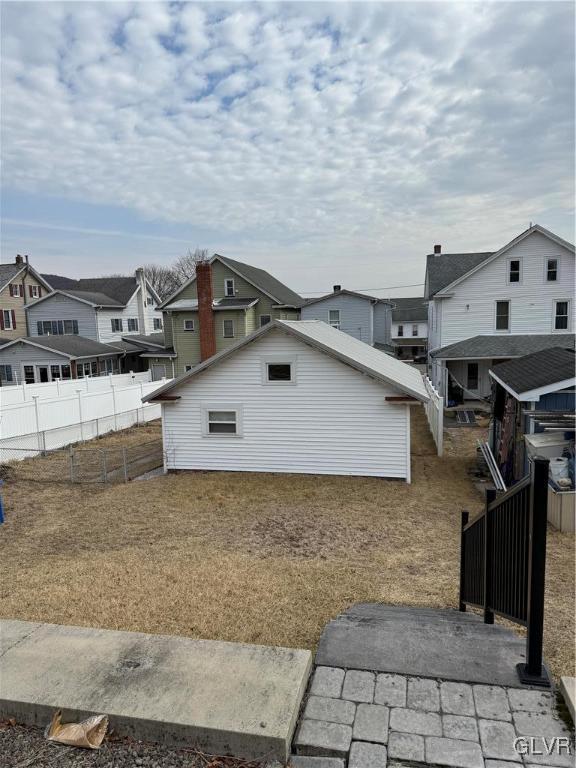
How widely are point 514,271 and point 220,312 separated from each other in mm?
19145

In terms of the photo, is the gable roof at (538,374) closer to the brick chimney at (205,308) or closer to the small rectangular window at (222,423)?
the small rectangular window at (222,423)

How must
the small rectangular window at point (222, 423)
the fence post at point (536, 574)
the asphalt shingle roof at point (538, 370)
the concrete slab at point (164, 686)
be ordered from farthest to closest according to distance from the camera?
the small rectangular window at point (222, 423) → the asphalt shingle roof at point (538, 370) → the fence post at point (536, 574) → the concrete slab at point (164, 686)

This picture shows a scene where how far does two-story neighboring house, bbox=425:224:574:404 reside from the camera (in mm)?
25375

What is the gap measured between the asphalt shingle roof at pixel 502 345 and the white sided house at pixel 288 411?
1212 cm

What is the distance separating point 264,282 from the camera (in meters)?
39.6

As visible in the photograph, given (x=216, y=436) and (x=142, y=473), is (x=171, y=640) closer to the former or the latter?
(x=216, y=436)

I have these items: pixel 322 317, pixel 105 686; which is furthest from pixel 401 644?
pixel 322 317

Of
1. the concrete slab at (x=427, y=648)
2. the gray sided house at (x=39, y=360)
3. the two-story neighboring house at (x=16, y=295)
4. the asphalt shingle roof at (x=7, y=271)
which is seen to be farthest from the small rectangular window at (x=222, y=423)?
the asphalt shingle roof at (x=7, y=271)

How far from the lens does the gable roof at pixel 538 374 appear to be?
11.7 m

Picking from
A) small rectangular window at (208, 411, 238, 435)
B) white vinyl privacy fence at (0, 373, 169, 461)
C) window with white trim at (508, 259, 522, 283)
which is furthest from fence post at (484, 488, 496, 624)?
window with white trim at (508, 259, 522, 283)

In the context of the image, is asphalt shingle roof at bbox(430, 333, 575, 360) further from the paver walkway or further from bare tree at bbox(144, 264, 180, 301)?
bare tree at bbox(144, 264, 180, 301)

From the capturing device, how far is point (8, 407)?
1761 cm

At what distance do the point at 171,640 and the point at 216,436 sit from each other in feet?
34.2

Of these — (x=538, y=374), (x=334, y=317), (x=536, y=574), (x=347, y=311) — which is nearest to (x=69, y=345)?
(x=334, y=317)
